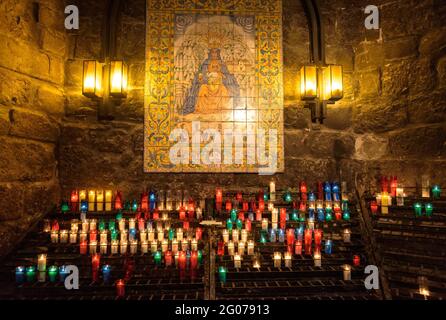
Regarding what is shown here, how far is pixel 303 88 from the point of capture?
4895 millimetres

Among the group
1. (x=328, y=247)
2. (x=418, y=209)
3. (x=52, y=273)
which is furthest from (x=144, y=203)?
(x=418, y=209)

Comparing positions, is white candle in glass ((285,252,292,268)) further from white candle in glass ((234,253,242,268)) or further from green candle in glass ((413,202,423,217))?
green candle in glass ((413,202,423,217))

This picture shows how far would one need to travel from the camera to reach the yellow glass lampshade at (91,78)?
4.66 meters

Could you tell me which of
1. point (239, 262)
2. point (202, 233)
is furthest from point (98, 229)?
point (239, 262)

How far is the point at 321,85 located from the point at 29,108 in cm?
420

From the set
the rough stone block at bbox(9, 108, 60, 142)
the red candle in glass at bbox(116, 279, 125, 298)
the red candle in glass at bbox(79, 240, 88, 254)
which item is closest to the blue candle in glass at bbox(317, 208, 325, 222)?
the red candle in glass at bbox(116, 279, 125, 298)

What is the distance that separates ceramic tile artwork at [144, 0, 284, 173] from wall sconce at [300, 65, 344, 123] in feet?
1.44

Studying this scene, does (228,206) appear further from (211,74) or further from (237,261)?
(211,74)

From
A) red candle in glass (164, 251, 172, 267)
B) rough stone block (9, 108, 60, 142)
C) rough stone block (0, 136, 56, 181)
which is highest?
rough stone block (9, 108, 60, 142)

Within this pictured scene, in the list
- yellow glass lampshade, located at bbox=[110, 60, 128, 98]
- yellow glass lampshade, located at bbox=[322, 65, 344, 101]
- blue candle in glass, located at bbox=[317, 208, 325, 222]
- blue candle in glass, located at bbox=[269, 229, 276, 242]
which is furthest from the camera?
yellow glass lampshade, located at bbox=[322, 65, 344, 101]

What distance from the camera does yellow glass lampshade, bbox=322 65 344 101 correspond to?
478 centimetres

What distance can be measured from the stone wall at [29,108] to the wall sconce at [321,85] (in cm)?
376

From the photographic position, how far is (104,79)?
186 inches

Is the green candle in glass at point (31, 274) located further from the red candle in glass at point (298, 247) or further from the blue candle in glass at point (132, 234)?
the red candle in glass at point (298, 247)
